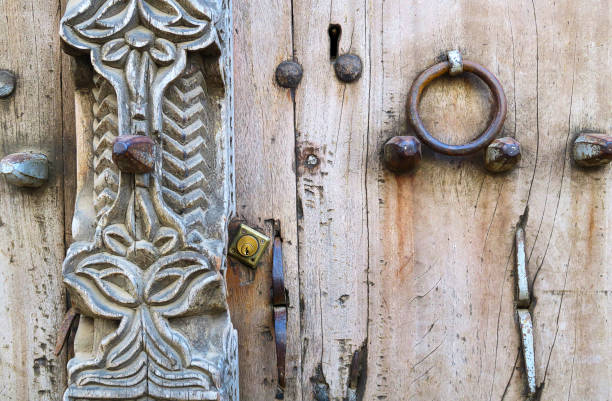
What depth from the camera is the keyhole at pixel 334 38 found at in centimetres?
102

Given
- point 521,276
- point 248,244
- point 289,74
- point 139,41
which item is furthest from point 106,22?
point 521,276

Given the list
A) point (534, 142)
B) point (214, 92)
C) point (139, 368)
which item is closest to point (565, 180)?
point (534, 142)

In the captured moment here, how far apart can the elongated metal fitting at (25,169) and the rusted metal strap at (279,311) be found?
445mm

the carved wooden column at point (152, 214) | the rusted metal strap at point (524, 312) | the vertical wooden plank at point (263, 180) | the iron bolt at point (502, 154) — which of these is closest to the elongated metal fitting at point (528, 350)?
the rusted metal strap at point (524, 312)

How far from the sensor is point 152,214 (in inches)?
31.5

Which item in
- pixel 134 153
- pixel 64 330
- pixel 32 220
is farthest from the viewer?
pixel 32 220

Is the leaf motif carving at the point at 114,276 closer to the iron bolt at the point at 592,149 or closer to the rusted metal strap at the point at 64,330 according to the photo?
the rusted metal strap at the point at 64,330

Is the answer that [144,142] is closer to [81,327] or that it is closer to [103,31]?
[103,31]

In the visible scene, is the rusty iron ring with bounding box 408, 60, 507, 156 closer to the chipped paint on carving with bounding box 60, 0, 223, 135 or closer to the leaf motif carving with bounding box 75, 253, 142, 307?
the chipped paint on carving with bounding box 60, 0, 223, 135

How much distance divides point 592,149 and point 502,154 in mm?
165

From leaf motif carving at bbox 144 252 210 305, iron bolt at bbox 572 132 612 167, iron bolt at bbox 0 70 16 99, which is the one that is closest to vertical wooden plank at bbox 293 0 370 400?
leaf motif carving at bbox 144 252 210 305

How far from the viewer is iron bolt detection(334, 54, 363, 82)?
1.00 meters

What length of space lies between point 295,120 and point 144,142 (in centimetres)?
33

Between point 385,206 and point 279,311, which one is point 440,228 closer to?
point 385,206
